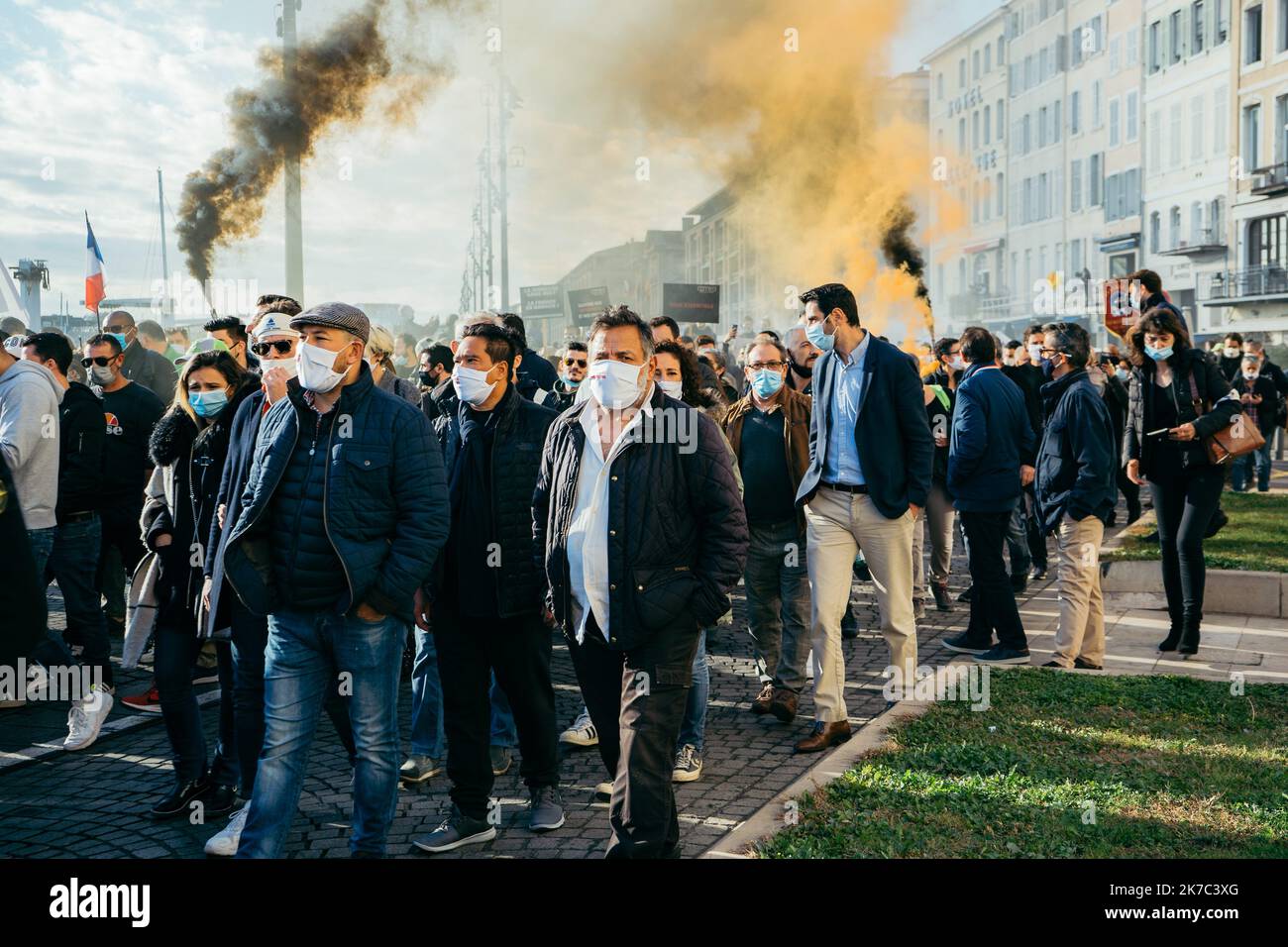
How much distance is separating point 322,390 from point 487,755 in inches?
66.4

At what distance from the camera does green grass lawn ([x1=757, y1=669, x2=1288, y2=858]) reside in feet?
15.4

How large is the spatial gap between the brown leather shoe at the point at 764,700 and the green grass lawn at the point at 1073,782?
864 mm

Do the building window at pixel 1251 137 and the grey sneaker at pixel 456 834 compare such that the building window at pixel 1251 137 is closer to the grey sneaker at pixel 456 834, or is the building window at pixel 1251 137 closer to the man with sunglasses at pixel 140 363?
the man with sunglasses at pixel 140 363

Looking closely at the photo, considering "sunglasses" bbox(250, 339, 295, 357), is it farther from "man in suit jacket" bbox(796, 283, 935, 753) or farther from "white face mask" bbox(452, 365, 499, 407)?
"man in suit jacket" bbox(796, 283, 935, 753)

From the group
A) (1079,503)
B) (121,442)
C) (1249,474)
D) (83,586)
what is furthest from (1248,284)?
(83,586)

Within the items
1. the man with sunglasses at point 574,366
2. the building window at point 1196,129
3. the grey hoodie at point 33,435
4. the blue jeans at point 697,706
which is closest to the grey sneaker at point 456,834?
the blue jeans at point 697,706

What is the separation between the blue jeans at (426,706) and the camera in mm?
6035

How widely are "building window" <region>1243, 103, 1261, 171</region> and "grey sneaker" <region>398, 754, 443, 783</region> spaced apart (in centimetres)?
4529

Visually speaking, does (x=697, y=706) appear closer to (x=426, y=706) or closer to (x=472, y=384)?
(x=426, y=706)

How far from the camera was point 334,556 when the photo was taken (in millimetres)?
4336

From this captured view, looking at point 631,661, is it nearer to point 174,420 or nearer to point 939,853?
point 939,853

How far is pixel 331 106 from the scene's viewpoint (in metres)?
24.1

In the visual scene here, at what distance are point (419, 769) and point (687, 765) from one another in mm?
1317

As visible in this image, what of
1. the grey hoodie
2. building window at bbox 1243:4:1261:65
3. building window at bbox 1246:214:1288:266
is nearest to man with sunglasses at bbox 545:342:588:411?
the grey hoodie
